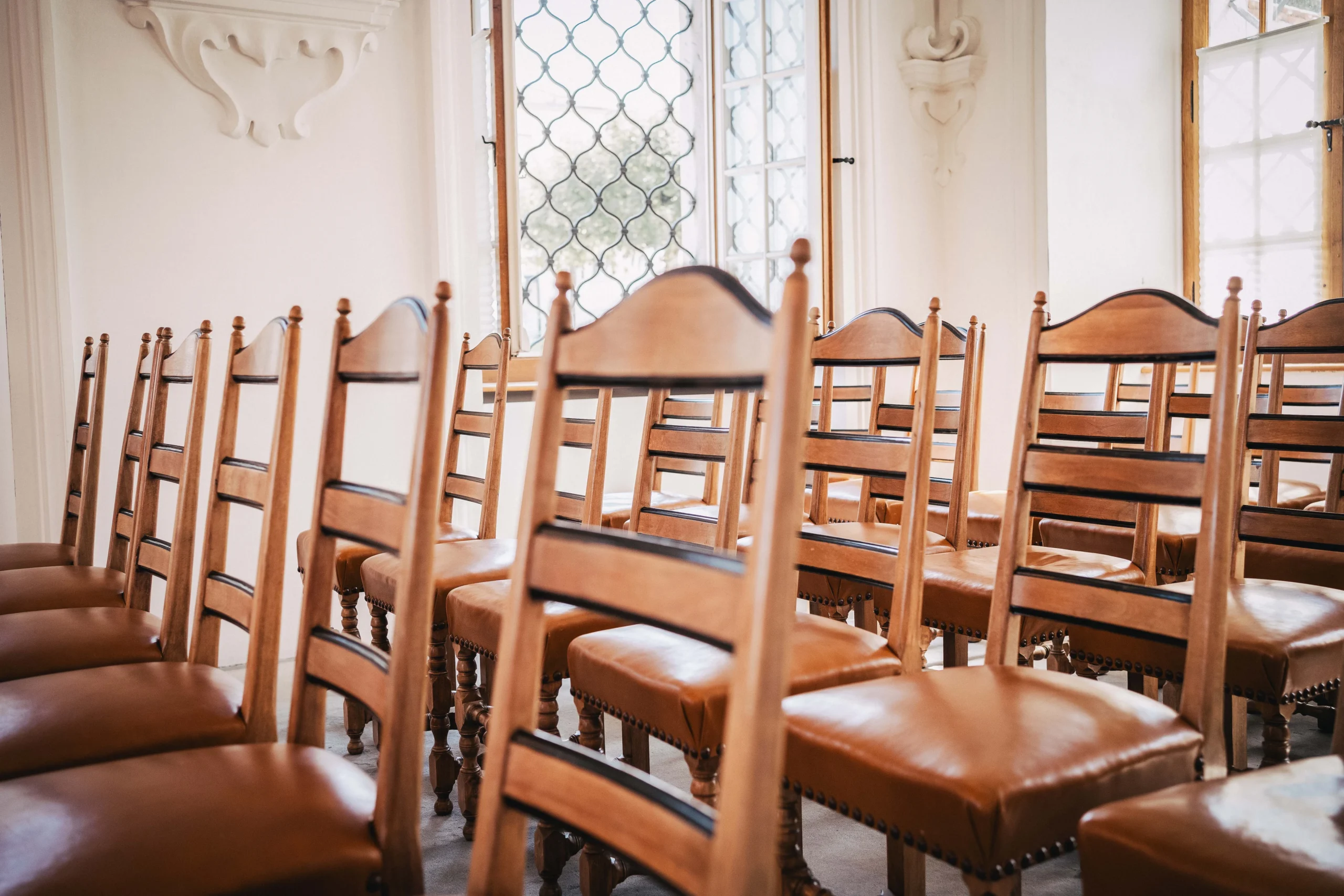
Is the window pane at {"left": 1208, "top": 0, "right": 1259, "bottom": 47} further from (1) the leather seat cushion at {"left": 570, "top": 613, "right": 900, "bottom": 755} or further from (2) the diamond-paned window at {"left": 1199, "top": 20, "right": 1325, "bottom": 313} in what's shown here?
(1) the leather seat cushion at {"left": 570, "top": 613, "right": 900, "bottom": 755}

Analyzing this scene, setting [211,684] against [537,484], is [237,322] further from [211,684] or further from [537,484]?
[537,484]

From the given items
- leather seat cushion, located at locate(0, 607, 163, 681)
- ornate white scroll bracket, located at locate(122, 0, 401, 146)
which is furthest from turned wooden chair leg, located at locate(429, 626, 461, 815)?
ornate white scroll bracket, located at locate(122, 0, 401, 146)

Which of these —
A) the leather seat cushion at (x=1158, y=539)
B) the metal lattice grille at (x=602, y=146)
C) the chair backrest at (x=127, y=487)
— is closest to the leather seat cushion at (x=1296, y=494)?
the leather seat cushion at (x=1158, y=539)

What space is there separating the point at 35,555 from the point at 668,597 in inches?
99.8

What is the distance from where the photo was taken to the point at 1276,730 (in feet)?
5.07

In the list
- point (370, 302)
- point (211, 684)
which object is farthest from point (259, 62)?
point (211, 684)

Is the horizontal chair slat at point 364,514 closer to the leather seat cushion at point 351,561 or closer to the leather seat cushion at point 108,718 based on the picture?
the leather seat cushion at point 108,718

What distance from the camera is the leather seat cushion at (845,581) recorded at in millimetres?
2055

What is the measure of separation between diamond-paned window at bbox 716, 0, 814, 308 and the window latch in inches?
82.7

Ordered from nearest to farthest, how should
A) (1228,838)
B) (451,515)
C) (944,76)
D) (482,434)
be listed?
(1228,838) → (482,434) → (451,515) → (944,76)

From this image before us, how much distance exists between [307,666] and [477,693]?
39.7 inches

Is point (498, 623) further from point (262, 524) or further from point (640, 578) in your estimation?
point (640, 578)

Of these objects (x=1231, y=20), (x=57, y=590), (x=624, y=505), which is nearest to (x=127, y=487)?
(x=57, y=590)

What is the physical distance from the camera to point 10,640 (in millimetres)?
1741
